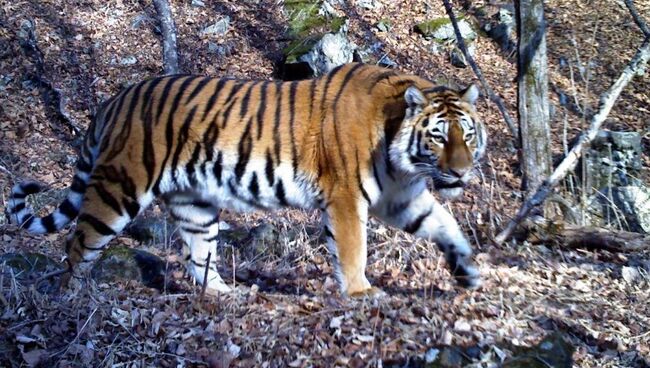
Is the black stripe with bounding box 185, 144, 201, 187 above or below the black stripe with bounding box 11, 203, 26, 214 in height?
above

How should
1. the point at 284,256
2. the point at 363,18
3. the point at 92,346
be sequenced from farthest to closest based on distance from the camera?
1. the point at 363,18
2. the point at 284,256
3. the point at 92,346

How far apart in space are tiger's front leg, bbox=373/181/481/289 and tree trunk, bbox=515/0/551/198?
2716 mm

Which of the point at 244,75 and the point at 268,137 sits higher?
the point at 268,137

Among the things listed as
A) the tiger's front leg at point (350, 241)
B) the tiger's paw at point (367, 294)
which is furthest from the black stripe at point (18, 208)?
the tiger's paw at point (367, 294)

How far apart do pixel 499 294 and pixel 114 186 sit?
290 centimetres

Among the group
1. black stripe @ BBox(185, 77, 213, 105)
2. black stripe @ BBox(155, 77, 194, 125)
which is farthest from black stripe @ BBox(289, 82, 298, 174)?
black stripe @ BBox(155, 77, 194, 125)

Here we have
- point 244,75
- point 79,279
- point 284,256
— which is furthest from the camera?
point 244,75

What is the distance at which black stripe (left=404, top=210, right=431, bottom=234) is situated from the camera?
559 cm

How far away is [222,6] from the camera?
14.5m

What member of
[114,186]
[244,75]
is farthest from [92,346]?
[244,75]

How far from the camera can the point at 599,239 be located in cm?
701

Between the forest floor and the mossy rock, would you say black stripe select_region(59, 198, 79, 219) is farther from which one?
the mossy rock

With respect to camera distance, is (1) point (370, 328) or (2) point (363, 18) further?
(2) point (363, 18)

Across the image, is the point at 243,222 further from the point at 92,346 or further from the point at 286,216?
the point at 92,346
